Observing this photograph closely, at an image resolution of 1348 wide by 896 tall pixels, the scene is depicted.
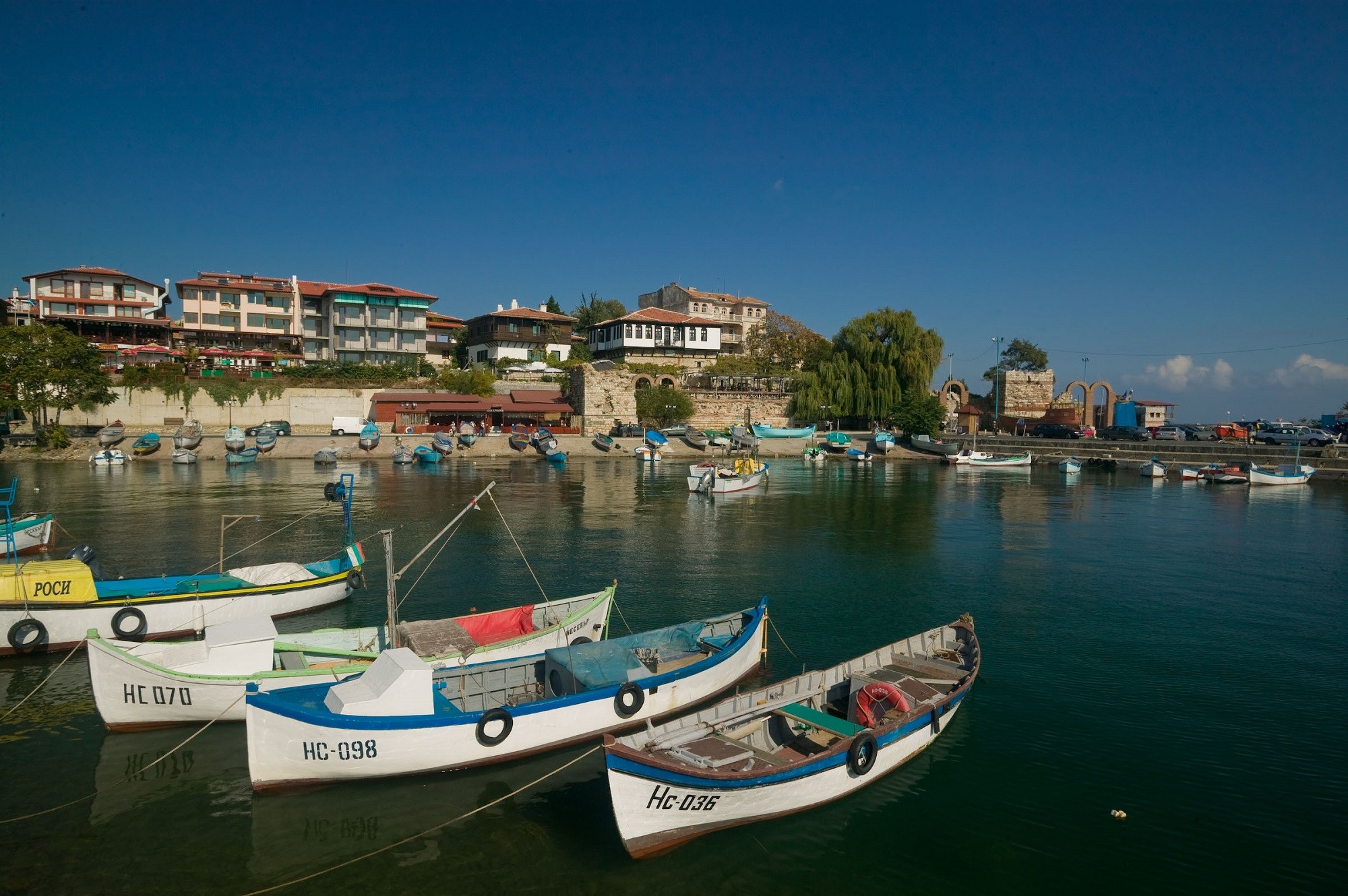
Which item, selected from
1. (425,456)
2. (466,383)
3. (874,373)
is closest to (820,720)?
(425,456)

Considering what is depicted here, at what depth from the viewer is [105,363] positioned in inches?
2340

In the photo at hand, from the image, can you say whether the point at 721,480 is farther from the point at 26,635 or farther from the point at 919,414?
the point at 919,414

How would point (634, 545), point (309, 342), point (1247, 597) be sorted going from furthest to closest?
point (309, 342), point (634, 545), point (1247, 597)

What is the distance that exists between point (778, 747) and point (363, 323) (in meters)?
67.1

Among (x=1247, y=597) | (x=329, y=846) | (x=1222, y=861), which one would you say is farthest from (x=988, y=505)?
(x=329, y=846)

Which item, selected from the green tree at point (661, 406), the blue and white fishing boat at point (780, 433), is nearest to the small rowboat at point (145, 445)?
the green tree at point (661, 406)

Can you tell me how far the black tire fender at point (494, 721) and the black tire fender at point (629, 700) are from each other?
5.27ft

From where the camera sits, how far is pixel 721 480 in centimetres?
4050

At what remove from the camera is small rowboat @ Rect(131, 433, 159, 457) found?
4997cm

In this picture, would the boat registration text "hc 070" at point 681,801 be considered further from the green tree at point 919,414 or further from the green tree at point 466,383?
the green tree at point 919,414

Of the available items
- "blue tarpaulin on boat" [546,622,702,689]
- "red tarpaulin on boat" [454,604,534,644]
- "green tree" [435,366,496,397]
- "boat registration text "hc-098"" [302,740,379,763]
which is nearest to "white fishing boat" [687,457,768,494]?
"red tarpaulin on boat" [454,604,534,644]

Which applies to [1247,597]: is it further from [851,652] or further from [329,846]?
[329,846]

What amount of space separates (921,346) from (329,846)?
2566 inches

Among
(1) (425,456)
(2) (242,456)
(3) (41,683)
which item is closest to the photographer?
(3) (41,683)
